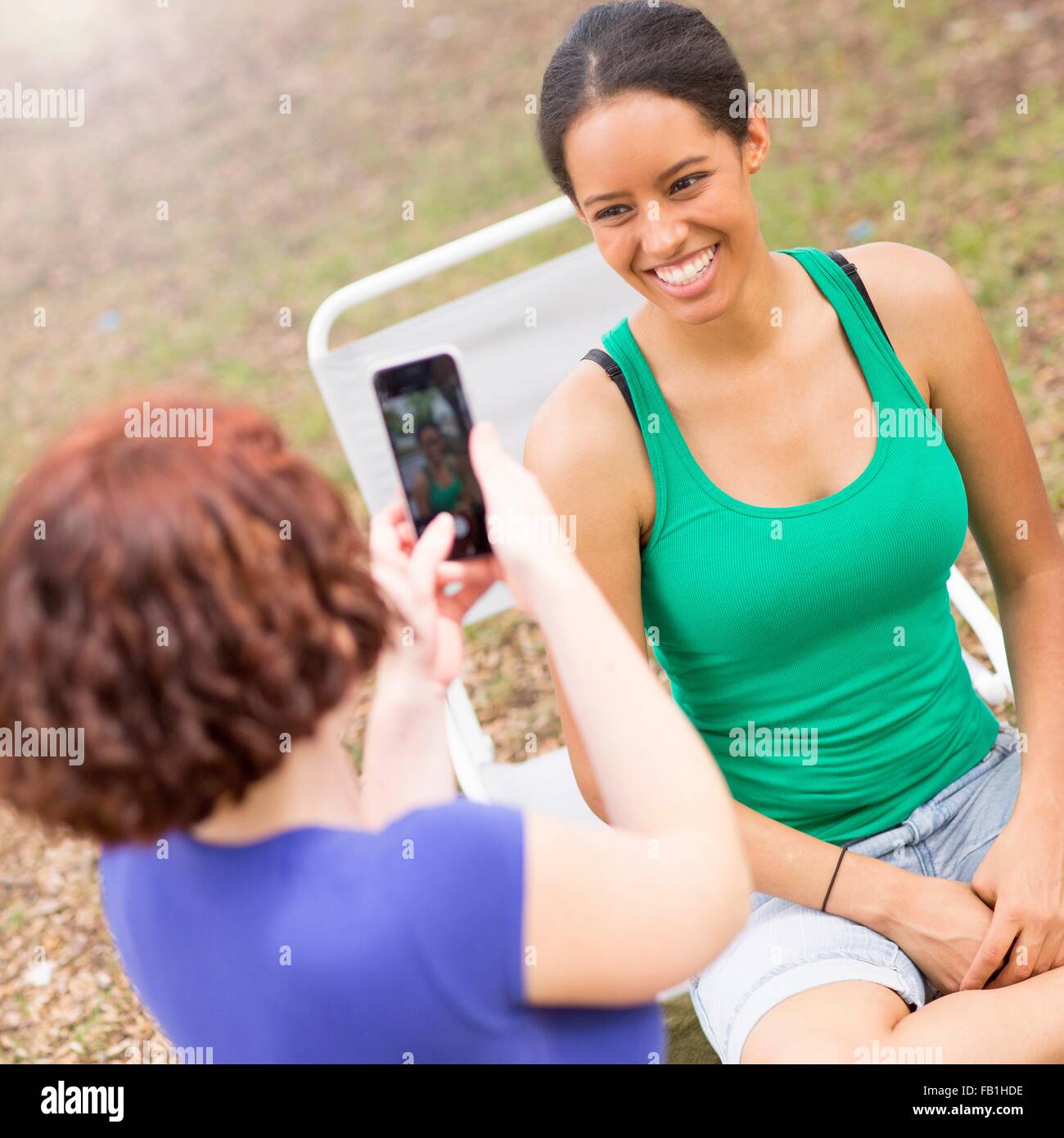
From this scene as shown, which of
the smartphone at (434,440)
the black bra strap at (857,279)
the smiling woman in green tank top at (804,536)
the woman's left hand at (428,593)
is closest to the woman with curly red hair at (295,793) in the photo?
the woman's left hand at (428,593)

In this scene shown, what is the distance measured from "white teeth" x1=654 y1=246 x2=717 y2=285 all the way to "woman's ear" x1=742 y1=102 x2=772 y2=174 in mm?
184

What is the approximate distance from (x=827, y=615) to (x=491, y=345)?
4.18 ft

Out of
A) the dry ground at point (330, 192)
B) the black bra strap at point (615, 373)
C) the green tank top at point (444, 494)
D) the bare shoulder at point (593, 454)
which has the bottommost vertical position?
the green tank top at point (444, 494)

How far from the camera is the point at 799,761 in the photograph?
2143mm

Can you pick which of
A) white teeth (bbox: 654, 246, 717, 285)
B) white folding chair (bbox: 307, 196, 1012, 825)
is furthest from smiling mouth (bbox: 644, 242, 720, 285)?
white folding chair (bbox: 307, 196, 1012, 825)

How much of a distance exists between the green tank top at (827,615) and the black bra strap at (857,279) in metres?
0.01

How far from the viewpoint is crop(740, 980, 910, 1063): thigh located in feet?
5.70

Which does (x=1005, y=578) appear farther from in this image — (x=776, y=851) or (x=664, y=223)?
(x=664, y=223)

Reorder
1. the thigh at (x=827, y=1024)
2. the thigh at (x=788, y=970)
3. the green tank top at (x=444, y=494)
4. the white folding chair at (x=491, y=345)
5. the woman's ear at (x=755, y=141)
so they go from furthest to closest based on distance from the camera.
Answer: the white folding chair at (x=491, y=345) < the woman's ear at (x=755, y=141) < the thigh at (x=788, y=970) < the thigh at (x=827, y=1024) < the green tank top at (x=444, y=494)

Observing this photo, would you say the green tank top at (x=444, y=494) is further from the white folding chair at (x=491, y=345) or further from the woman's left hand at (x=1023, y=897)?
the white folding chair at (x=491, y=345)

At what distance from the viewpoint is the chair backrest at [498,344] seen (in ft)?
9.68

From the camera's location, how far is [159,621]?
45.5 inches

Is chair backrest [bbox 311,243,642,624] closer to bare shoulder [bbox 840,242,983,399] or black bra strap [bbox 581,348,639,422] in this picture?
black bra strap [bbox 581,348,639,422]

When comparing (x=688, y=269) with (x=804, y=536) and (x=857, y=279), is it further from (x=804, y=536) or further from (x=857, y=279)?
(x=804, y=536)
